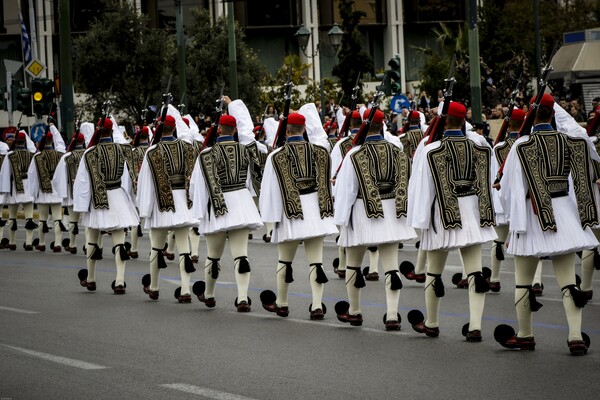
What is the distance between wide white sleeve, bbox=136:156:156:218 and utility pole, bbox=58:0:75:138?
13989 mm

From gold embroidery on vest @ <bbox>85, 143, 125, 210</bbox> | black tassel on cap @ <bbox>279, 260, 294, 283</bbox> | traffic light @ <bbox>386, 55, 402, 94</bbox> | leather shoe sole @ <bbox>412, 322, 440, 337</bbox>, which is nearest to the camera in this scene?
leather shoe sole @ <bbox>412, 322, 440, 337</bbox>

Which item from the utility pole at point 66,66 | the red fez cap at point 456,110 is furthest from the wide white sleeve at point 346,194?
the utility pole at point 66,66

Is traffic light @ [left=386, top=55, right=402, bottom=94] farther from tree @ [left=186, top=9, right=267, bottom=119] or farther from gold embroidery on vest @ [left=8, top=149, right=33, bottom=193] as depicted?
tree @ [left=186, top=9, right=267, bottom=119]

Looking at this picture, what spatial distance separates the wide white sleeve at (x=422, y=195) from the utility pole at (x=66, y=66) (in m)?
18.9

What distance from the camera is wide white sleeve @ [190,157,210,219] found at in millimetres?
A: 14281

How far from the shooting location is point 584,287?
14055mm

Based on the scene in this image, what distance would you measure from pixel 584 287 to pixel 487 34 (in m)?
34.4

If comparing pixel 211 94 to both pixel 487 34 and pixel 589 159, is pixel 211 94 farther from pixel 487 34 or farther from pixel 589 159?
pixel 589 159

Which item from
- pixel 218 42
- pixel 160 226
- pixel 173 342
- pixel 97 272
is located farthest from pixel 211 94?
pixel 173 342

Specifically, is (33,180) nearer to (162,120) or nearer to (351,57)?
(162,120)

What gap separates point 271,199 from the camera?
13688mm

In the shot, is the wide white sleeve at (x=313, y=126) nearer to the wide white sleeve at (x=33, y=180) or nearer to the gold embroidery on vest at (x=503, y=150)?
the gold embroidery on vest at (x=503, y=150)

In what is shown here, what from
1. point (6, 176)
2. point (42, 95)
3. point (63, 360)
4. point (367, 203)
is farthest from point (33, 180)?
point (63, 360)

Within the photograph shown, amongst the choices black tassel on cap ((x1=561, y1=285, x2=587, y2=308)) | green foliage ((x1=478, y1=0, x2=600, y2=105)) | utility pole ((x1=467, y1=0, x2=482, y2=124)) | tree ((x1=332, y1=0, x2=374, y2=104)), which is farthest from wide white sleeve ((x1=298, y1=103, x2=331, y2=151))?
tree ((x1=332, y1=0, x2=374, y2=104))
